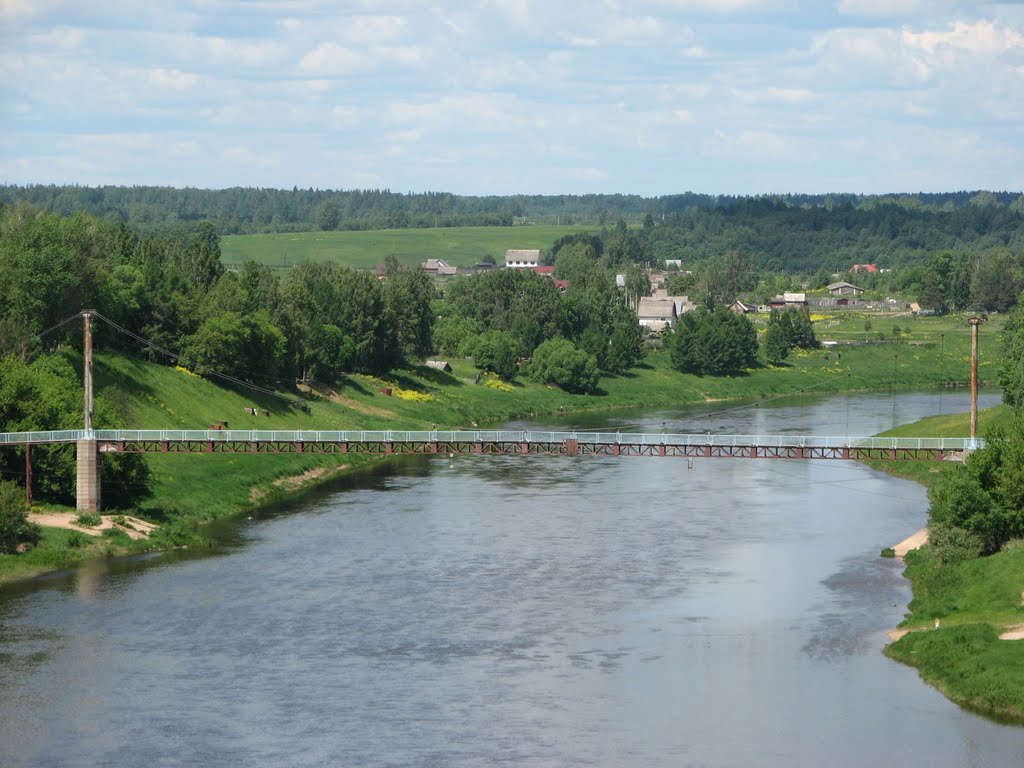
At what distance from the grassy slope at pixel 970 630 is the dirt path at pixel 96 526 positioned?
43109 mm

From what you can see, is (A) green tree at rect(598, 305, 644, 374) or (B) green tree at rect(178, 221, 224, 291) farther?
(A) green tree at rect(598, 305, 644, 374)

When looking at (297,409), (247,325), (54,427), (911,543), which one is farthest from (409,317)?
(911,543)

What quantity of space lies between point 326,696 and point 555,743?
10.3 m

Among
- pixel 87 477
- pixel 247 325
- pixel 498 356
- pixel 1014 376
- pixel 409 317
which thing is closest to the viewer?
pixel 87 477

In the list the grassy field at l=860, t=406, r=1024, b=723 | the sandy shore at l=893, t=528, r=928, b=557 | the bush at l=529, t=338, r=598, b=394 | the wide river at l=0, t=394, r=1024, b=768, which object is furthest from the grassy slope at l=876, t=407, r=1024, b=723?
the bush at l=529, t=338, r=598, b=394

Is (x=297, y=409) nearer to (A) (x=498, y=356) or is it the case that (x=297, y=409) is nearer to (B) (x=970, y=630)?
(A) (x=498, y=356)

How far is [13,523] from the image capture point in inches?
3201

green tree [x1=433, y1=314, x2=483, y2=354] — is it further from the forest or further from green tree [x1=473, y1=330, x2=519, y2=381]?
green tree [x1=473, y1=330, x2=519, y2=381]

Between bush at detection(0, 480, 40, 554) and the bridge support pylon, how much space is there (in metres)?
6.64

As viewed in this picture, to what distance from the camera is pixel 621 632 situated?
69312 millimetres

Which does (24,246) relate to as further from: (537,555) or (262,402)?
(537,555)

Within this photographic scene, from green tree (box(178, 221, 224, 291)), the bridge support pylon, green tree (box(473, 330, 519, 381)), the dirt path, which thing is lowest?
the dirt path

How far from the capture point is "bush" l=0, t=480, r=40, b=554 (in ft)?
264

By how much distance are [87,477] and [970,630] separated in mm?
51023
